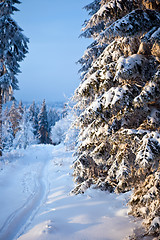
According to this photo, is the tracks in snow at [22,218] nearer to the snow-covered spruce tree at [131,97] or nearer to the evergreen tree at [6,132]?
the snow-covered spruce tree at [131,97]

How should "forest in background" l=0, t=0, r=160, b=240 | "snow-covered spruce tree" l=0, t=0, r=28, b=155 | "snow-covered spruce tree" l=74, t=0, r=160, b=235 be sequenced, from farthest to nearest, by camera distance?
"snow-covered spruce tree" l=0, t=0, r=28, b=155 < "snow-covered spruce tree" l=74, t=0, r=160, b=235 < "forest in background" l=0, t=0, r=160, b=240

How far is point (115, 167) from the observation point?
4777 mm

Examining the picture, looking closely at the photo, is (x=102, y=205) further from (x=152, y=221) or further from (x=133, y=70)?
(x=133, y=70)

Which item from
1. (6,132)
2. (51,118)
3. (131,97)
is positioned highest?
(51,118)

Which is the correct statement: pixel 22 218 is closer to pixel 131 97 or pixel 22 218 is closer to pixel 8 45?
pixel 131 97

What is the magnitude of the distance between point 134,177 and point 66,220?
282 centimetres

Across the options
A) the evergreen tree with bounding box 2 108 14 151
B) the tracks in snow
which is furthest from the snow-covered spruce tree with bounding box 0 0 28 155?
the tracks in snow

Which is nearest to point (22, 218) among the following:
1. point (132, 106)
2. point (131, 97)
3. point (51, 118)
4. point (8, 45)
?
point (132, 106)

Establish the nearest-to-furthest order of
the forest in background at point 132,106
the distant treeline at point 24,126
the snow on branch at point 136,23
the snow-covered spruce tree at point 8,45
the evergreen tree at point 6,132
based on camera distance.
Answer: the forest in background at point 132,106 < the snow on branch at point 136,23 < the snow-covered spruce tree at point 8,45 < the evergreen tree at point 6,132 < the distant treeline at point 24,126

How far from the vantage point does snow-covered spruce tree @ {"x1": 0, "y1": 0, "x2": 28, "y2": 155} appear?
12.5 m

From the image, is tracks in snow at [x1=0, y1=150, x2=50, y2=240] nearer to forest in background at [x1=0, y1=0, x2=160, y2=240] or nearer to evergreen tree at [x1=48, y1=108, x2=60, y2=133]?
forest in background at [x1=0, y1=0, x2=160, y2=240]

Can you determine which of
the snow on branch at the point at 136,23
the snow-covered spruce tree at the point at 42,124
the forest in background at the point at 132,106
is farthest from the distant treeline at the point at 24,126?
the snow on branch at the point at 136,23

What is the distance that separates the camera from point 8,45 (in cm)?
1330

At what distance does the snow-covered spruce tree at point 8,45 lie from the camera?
40.9 feet
